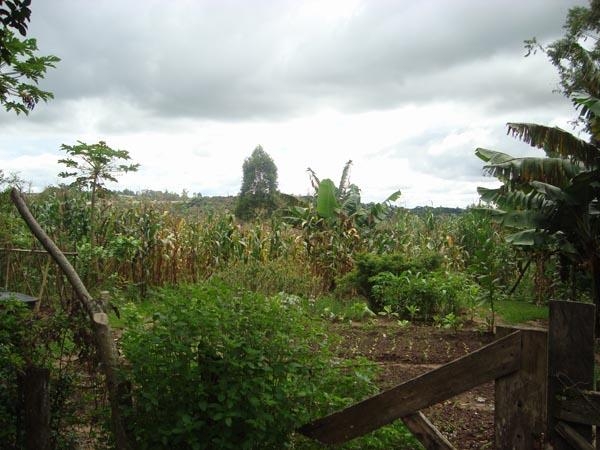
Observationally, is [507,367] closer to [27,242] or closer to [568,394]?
[568,394]

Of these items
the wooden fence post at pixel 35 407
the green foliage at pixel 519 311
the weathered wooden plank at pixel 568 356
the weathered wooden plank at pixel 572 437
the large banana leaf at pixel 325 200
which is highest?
the large banana leaf at pixel 325 200

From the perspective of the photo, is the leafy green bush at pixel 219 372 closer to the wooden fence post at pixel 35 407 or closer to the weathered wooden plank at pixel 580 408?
Result: the wooden fence post at pixel 35 407

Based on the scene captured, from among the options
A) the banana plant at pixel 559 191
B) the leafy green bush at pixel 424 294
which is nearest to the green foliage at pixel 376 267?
the leafy green bush at pixel 424 294

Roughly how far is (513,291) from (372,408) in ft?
40.2

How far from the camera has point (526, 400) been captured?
3.09 meters

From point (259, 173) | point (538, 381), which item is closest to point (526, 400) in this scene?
point (538, 381)

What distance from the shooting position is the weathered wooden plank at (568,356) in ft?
9.58

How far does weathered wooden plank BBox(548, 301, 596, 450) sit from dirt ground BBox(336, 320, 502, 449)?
1.94m

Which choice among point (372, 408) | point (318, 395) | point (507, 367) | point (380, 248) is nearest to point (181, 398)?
point (318, 395)

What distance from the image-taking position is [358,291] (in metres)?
12.3

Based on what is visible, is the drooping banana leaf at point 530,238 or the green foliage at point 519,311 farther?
the green foliage at point 519,311

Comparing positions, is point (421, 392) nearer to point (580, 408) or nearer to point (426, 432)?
point (426, 432)

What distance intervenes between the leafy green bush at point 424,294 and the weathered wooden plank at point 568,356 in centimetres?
713

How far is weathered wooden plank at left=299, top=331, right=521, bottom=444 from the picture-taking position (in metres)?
3.17
